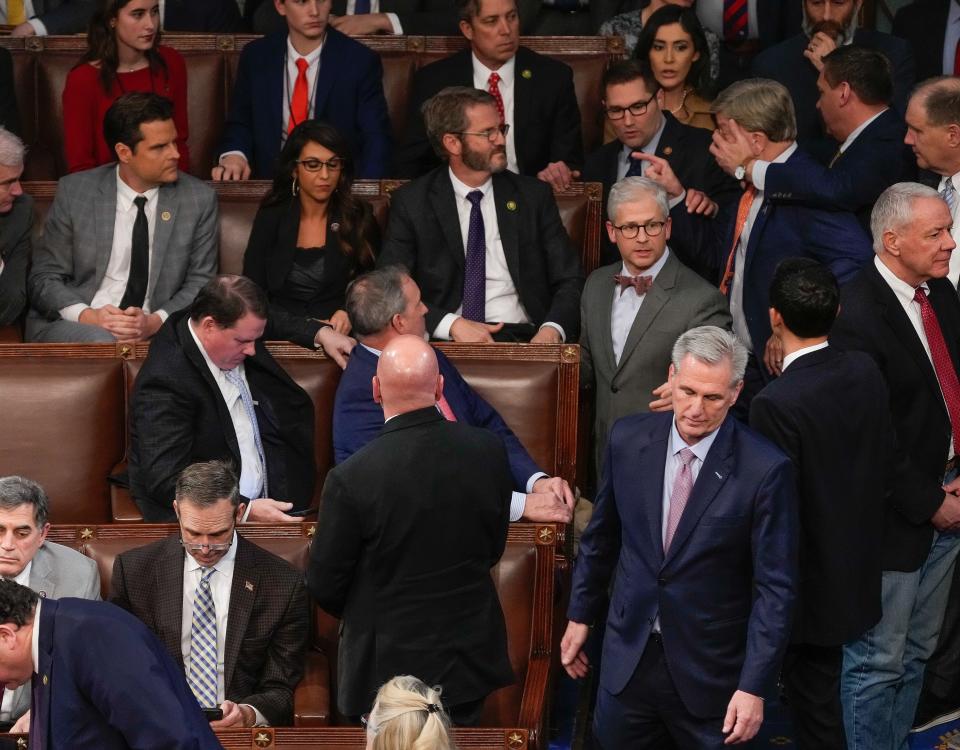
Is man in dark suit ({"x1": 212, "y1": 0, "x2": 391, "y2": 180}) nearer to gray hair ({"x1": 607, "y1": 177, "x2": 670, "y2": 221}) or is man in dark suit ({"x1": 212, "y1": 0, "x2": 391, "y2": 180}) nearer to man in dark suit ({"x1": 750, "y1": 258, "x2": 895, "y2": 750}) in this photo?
gray hair ({"x1": 607, "y1": 177, "x2": 670, "y2": 221})

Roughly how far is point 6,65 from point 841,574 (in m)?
3.27

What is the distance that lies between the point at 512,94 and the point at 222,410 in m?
1.84

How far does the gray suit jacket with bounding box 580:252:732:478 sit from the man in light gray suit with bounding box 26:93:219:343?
1.23 meters

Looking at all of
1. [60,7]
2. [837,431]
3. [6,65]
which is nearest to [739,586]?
[837,431]

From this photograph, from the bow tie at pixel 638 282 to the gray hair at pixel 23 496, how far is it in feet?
5.50

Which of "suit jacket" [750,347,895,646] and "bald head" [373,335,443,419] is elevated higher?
"bald head" [373,335,443,419]

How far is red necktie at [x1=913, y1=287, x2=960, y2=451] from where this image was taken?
151 inches

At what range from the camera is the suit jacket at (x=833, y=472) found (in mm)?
3422

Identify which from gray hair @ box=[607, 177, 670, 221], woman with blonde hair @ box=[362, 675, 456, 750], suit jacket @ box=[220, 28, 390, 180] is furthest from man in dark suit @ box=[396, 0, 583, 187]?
woman with blonde hair @ box=[362, 675, 456, 750]

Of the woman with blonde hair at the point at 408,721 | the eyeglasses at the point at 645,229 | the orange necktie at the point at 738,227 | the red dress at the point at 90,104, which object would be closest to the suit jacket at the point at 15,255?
the red dress at the point at 90,104

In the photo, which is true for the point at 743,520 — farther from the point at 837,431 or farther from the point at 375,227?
the point at 375,227

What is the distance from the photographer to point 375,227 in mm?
4805

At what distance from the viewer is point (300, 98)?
5.35 meters

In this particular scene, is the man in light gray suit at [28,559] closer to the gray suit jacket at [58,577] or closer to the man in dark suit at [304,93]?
the gray suit jacket at [58,577]
